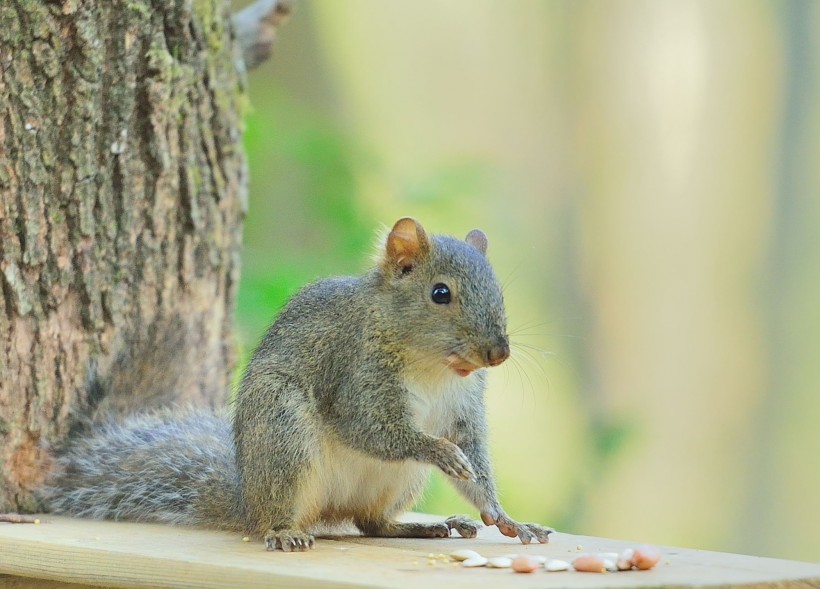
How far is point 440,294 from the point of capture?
231cm

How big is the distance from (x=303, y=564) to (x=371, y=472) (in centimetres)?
46

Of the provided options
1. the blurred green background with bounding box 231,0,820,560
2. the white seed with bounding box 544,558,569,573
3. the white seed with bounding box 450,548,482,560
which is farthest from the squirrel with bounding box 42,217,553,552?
the blurred green background with bounding box 231,0,820,560

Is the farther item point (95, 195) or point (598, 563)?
point (95, 195)

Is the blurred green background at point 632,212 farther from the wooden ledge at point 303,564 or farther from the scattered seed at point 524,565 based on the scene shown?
the scattered seed at point 524,565

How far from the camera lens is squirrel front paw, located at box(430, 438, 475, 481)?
2203 millimetres

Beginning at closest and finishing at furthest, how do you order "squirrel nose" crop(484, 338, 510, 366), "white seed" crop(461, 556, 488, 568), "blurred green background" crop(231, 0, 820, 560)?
"white seed" crop(461, 556, 488, 568) < "squirrel nose" crop(484, 338, 510, 366) < "blurred green background" crop(231, 0, 820, 560)

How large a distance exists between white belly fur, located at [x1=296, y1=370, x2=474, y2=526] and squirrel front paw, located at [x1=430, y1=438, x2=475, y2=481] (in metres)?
0.07

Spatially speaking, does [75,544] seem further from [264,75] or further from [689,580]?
[264,75]

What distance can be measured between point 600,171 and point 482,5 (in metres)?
1.15

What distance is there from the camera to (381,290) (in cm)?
242

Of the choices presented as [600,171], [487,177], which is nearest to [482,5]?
[600,171]

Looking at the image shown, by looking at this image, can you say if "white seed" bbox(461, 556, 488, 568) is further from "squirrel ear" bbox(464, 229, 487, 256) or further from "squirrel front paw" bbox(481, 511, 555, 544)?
"squirrel ear" bbox(464, 229, 487, 256)

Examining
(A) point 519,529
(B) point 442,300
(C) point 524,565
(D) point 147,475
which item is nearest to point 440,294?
(B) point 442,300

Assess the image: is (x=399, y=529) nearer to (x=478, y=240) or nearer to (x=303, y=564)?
(x=303, y=564)
